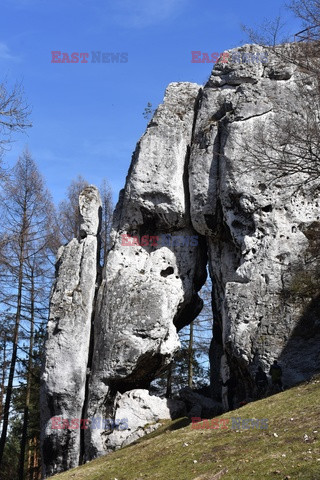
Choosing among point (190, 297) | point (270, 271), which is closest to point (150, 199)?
point (190, 297)

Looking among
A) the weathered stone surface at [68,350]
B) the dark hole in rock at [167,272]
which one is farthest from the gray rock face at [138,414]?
the dark hole in rock at [167,272]

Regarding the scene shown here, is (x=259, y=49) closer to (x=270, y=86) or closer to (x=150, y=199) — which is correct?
(x=270, y=86)

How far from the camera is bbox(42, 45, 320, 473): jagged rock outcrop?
14.4m

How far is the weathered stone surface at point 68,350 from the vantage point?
50.2 feet

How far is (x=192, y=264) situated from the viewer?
58.1 ft

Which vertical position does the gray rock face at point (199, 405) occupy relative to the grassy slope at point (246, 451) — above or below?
above

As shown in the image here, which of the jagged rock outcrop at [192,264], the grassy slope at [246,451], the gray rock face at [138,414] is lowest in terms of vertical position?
the grassy slope at [246,451]

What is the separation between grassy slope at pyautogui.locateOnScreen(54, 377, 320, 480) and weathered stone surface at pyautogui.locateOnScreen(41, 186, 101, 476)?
4.11m

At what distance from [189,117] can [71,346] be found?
8791 mm

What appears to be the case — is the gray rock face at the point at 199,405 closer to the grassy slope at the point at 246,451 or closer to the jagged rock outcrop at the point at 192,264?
the jagged rock outcrop at the point at 192,264

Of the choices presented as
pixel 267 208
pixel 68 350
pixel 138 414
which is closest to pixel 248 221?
pixel 267 208

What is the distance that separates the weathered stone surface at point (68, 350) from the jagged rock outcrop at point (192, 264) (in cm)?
3

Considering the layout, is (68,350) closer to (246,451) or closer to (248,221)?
(248,221)

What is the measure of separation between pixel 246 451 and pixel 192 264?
992 centimetres
